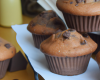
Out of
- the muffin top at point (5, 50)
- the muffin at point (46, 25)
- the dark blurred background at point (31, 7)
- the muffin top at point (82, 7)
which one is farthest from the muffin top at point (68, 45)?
the dark blurred background at point (31, 7)

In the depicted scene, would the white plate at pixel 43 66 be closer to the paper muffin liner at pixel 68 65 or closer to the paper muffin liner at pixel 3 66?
the paper muffin liner at pixel 68 65

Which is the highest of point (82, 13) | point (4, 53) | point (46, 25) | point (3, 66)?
point (82, 13)

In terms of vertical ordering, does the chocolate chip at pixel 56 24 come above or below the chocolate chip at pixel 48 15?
below

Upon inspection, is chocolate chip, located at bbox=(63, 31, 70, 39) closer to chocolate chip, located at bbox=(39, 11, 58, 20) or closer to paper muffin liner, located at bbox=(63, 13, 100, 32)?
paper muffin liner, located at bbox=(63, 13, 100, 32)

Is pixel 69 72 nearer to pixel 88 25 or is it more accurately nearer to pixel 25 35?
pixel 88 25

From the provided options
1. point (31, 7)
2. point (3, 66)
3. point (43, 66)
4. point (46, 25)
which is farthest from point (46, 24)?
Result: point (31, 7)

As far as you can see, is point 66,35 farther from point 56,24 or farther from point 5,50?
point 5,50

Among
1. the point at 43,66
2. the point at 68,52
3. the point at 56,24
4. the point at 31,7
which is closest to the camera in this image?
the point at 68,52

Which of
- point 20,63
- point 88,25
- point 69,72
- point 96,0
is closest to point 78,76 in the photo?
point 69,72
